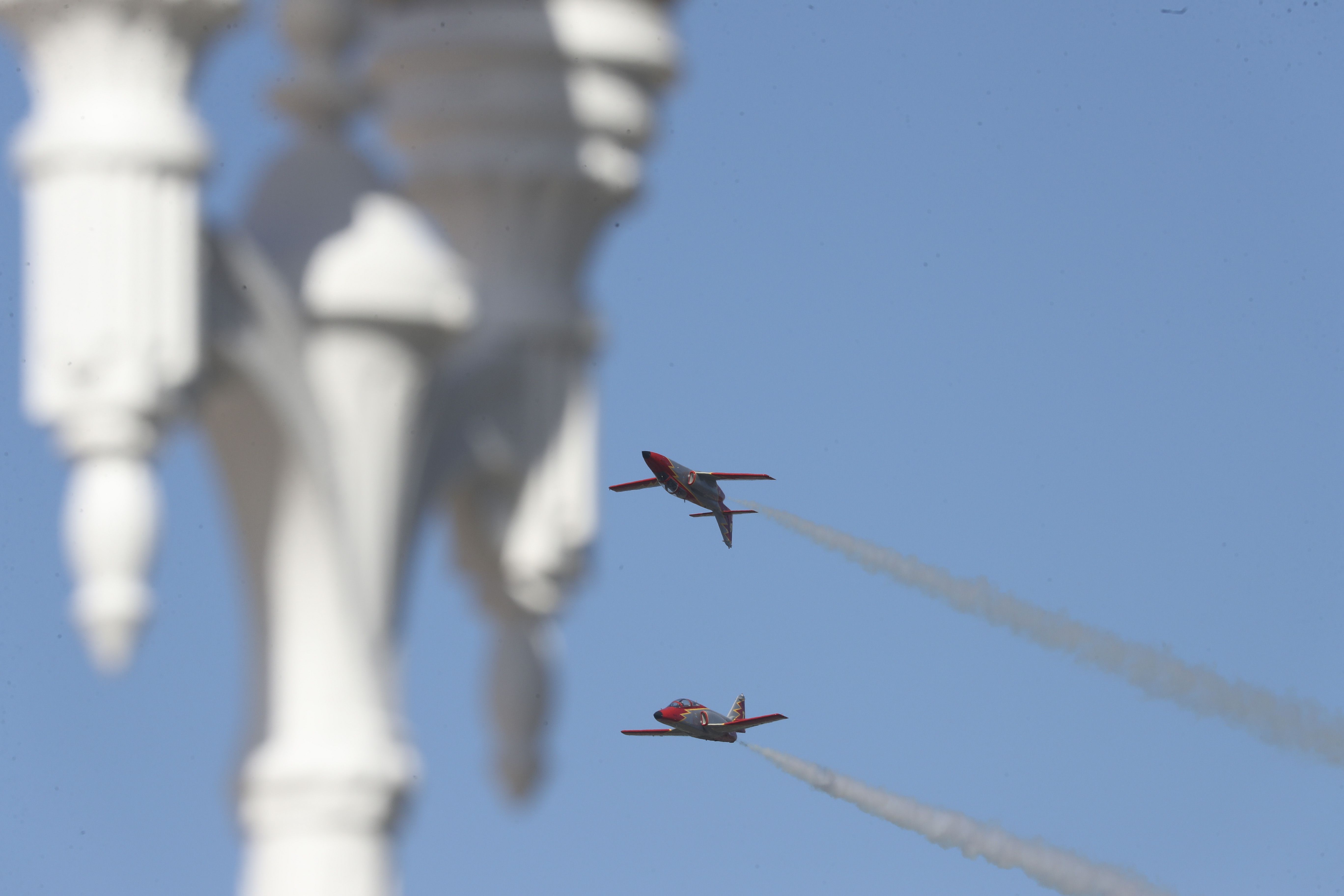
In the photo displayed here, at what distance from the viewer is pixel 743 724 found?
116ft

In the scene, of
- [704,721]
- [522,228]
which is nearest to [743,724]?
[704,721]

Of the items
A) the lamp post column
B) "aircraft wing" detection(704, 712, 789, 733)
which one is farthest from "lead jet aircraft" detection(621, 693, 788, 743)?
the lamp post column

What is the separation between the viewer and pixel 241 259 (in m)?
9.59

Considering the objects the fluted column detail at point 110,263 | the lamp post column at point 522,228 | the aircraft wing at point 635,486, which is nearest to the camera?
the fluted column detail at point 110,263

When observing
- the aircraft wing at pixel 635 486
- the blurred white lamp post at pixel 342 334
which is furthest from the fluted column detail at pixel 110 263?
the aircraft wing at pixel 635 486

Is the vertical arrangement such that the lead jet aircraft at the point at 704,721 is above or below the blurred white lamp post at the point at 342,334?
below

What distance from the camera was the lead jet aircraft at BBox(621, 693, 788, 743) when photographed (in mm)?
35844

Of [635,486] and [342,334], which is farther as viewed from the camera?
[635,486]

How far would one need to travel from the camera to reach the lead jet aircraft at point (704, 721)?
35844 millimetres

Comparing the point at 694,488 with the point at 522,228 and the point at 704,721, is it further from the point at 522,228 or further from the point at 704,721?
the point at 522,228

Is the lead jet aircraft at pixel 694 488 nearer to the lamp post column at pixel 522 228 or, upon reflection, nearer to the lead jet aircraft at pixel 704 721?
the lead jet aircraft at pixel 704 721

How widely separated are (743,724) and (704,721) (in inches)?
54.6

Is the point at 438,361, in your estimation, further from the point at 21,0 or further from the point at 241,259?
the point at 21,0

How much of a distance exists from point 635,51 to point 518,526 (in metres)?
1.74
